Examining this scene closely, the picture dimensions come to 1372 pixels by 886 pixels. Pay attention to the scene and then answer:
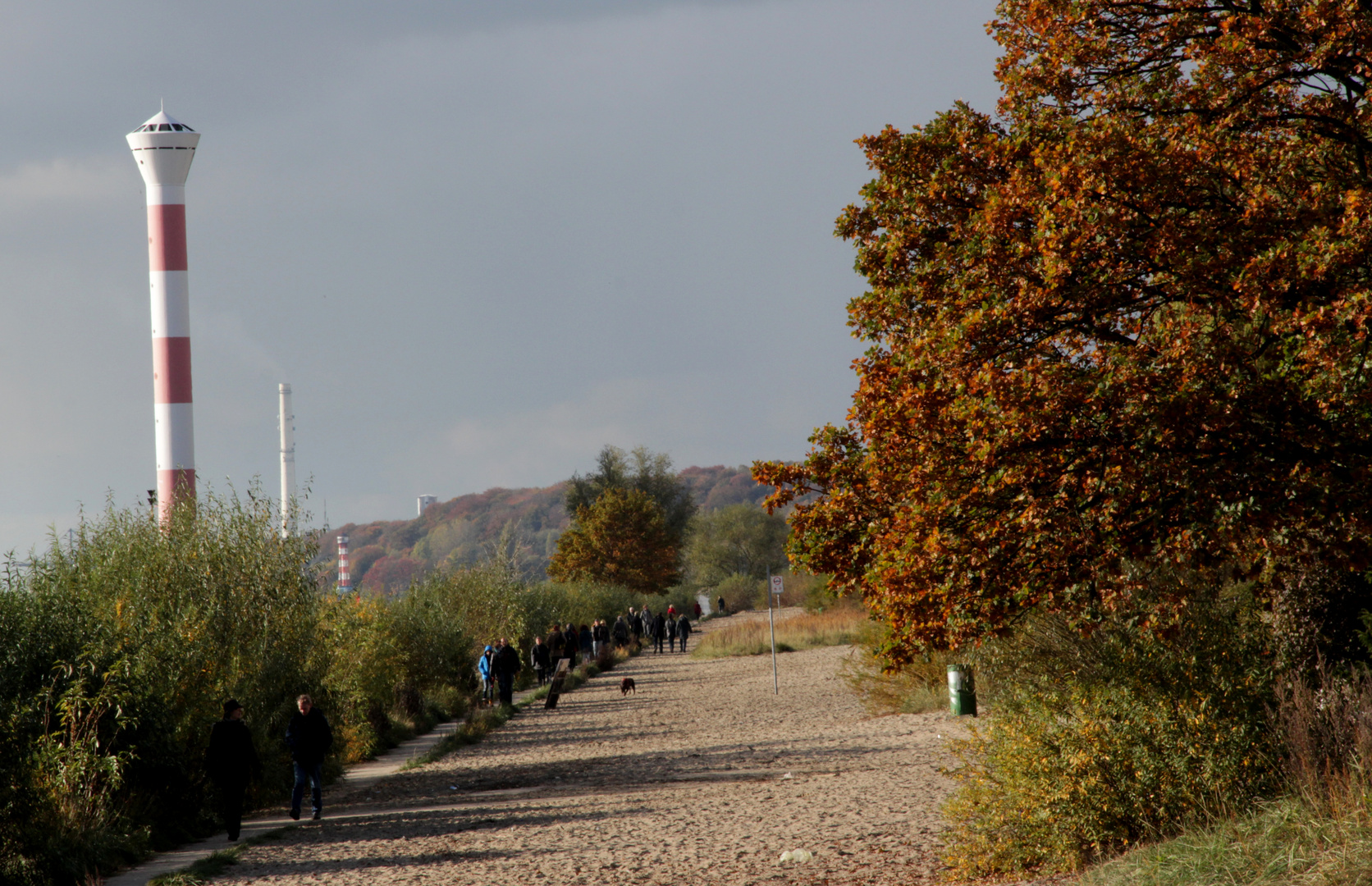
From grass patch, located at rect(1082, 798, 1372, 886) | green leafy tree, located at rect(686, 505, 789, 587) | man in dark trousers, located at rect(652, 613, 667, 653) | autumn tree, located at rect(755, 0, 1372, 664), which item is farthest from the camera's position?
green leafy tree, located at rect(686, 505, 789, 587)

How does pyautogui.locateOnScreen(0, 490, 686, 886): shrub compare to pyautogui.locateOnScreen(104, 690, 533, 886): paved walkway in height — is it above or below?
above

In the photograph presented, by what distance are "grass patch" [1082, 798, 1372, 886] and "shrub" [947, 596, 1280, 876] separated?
0.37 m

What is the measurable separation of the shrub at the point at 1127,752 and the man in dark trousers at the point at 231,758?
7237 millimetres

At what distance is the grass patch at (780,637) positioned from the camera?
4216 centimetres

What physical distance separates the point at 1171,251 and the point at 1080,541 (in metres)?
1.90

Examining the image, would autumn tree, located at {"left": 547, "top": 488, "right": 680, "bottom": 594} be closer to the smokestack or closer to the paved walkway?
the smokestack

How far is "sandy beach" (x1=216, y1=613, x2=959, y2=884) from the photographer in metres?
9.95

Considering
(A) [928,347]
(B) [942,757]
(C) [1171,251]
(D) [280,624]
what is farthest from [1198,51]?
(D) [280,624]

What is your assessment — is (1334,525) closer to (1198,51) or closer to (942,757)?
(1198,51)

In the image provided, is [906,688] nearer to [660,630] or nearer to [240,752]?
[240,752]

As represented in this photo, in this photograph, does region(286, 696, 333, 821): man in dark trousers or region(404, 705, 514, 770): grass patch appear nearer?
region(286, 696, 333, 821): man in dark trousers

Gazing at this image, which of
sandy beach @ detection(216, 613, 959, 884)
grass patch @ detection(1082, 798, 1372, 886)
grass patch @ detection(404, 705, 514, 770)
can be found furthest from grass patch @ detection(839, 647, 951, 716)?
grass patch @ detection(1082, 798, 1372, 886)

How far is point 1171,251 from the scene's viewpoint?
7.59m

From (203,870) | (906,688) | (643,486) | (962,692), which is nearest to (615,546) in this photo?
(643,486)
